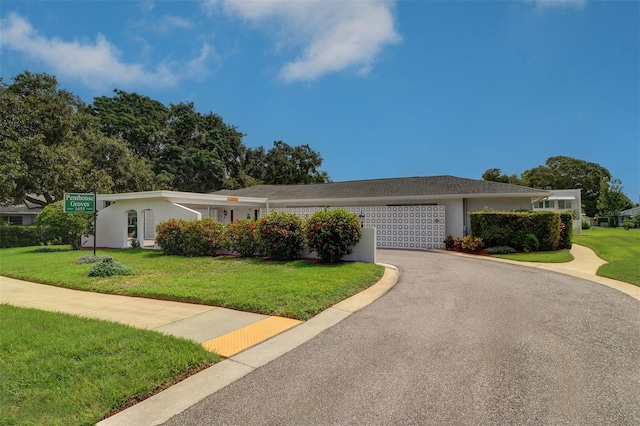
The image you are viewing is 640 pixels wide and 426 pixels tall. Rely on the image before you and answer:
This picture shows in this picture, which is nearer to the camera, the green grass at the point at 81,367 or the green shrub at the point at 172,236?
the green grass at the point at 81,367

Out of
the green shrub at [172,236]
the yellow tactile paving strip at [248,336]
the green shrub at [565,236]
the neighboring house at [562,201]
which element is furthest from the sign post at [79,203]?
the neighboring house at [562,201]

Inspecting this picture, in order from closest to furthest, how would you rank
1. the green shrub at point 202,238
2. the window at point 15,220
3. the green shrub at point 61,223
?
the green shrub at point 202,238 < the green shrub at point 61,223 < the window at point 15,220

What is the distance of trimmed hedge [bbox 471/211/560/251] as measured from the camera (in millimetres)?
14398

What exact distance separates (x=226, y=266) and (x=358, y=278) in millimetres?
4569

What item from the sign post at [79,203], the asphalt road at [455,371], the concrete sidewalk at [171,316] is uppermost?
Answer: the sign post at [79,203]

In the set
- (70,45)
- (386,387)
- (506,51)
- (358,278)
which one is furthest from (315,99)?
(386,387)

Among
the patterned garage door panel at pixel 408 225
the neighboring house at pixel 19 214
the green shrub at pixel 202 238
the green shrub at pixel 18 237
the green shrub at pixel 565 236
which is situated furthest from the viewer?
the neighboring house at pixel 19 214

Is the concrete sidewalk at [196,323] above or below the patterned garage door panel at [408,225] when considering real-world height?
below

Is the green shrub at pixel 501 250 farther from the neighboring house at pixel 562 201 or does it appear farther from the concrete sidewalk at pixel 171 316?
→ the neighboring house at pixel 562 201

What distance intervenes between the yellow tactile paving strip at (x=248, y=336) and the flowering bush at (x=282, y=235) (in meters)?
5.85

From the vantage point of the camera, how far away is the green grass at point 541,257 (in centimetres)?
1221

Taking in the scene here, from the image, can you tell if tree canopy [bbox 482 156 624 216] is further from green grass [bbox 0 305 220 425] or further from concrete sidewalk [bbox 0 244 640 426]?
green grass [bbox 0 305 220 425]

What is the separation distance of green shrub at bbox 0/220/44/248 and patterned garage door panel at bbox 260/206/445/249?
19.1m

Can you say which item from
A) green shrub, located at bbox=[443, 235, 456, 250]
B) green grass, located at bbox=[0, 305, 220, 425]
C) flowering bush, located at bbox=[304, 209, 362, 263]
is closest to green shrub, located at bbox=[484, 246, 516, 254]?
green shrub, located at bbox=[443, 235, 456, 250]
